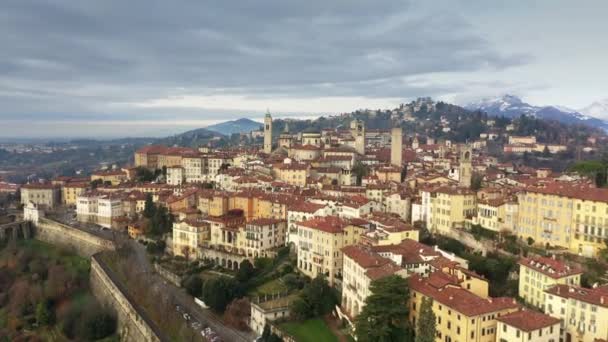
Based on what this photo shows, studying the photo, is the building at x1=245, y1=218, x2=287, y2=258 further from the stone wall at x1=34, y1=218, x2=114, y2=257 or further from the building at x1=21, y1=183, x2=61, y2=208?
the building at x1=21, y1=183, x2=61, y2=208

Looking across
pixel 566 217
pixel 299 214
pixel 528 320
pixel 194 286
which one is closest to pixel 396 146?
pixel 299 214

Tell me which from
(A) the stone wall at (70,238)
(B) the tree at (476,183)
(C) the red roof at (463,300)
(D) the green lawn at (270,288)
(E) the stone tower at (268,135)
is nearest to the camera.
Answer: (C) the red roof at (463,300)

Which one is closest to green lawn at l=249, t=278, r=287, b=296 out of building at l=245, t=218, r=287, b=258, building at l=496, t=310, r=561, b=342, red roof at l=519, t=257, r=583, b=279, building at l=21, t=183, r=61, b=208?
building at l=245, t=218, r=287, b=258

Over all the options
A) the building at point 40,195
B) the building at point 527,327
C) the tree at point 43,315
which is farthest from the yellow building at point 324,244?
the building at point 40,195

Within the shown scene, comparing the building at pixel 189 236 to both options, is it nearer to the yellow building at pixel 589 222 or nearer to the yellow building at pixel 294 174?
the yellow building at pixel 294 174

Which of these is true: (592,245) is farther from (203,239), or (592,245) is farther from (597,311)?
(203,239)

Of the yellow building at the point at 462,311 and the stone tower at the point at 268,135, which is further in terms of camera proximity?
the stone tower at the point at 268,135

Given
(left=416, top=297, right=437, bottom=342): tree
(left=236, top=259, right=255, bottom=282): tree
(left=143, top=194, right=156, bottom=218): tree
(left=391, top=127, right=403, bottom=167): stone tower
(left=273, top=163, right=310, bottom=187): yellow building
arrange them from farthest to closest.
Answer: (left=391, top=127, right=403, bottom=167): stone tower
(left=273, top=163, right=310, bottom=187): yellow building
(left=143, top=194, right=156, bottom=218): tree
(left=236, top=259, right=255, bottom=282): tree
(left=416, top=297, right=437, bottom=342): tree

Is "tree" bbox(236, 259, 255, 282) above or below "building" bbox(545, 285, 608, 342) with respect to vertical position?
below
